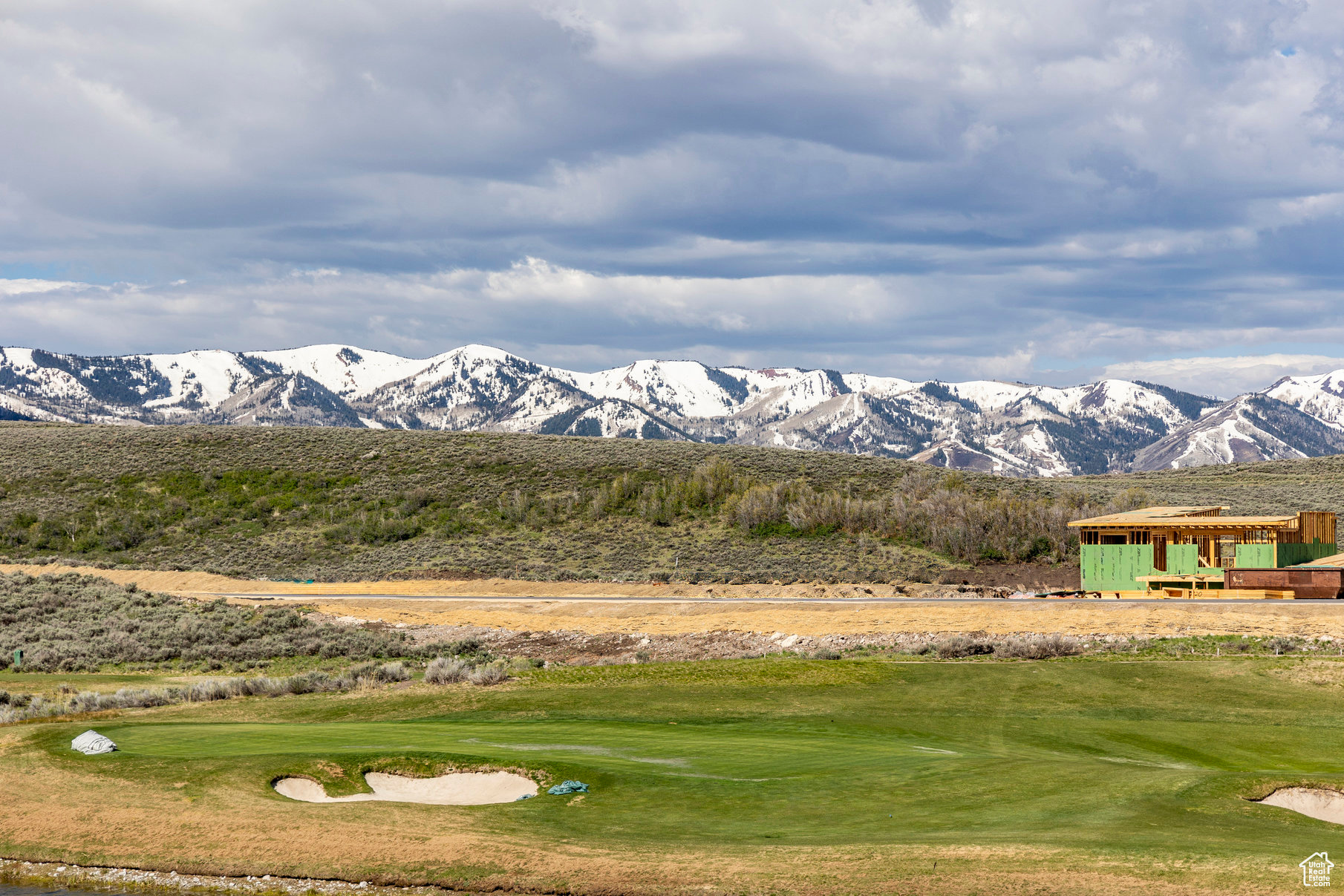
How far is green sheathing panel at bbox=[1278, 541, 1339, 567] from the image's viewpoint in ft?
139

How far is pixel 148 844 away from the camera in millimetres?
12000

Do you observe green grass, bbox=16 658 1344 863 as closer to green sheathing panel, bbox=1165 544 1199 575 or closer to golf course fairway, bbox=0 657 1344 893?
golf course fairway, bbox=0 657 1344 893

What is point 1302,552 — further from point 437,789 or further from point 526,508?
point 526,508

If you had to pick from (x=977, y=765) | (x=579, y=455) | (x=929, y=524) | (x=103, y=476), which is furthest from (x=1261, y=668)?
(x=103, y=476)

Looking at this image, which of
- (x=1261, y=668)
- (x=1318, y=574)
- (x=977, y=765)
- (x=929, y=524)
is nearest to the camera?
(x=977, y=765)

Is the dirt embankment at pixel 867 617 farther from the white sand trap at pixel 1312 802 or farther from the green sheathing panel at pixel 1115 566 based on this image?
the white sand trap at pixel 1312 802

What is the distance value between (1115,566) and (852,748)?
33174 millimetres

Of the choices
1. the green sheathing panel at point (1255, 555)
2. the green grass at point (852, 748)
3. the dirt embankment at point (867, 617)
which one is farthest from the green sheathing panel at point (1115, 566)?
the green grass at point (852, 748)

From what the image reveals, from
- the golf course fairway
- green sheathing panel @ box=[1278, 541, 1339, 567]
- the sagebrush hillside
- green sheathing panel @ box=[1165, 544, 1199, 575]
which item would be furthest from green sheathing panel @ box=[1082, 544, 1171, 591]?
the golf course fairway

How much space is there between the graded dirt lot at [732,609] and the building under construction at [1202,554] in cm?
323

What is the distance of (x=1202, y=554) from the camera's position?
4347 cm

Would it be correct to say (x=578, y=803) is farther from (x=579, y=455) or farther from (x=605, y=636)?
(x=579, y=455)

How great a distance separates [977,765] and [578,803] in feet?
19.4

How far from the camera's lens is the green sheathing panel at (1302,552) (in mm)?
42344
